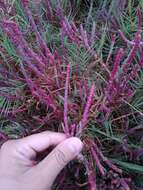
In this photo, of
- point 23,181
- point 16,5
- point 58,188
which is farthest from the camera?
point 16,5

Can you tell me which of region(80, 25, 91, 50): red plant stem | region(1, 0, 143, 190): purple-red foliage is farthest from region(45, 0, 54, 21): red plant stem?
region(80, 25, 91, 50): red plant stem

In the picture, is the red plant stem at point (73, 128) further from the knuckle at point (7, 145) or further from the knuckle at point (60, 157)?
the knuckle at point (7, 145)

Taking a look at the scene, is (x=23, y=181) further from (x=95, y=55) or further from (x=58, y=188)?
(x=95, y=55)

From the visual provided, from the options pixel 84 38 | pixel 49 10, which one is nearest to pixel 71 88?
pixel 84 38

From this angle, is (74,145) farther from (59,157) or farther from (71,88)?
(71,88)

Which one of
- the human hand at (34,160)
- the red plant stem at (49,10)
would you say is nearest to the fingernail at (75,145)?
the human hand at (34,160)

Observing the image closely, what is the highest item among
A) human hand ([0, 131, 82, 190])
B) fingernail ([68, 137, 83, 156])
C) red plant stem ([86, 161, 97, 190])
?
fingernail ([68, 137, 83, 156])

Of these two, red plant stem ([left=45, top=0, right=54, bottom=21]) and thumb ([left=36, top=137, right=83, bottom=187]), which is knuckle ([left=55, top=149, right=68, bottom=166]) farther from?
red plant stem ([left=45, top=0, right=54, bottom=21])

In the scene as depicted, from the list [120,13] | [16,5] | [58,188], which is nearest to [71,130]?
[58,188]
